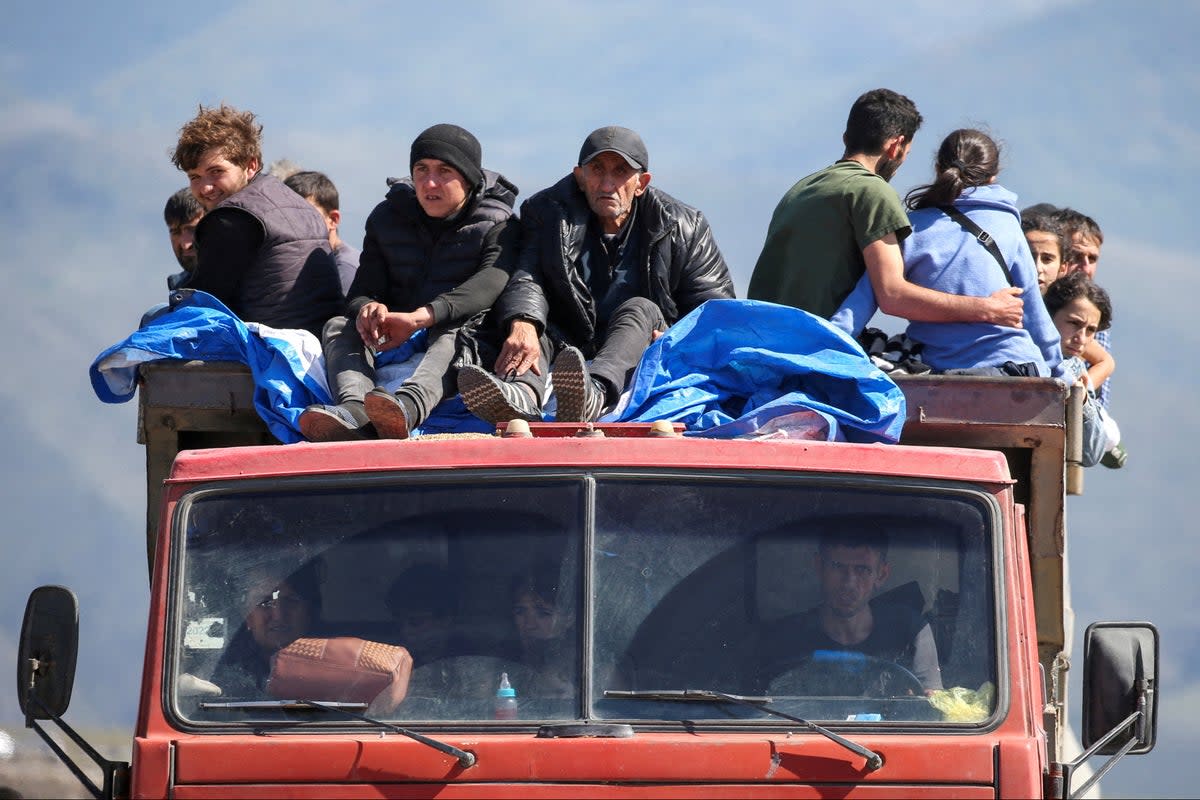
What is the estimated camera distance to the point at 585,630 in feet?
12.7

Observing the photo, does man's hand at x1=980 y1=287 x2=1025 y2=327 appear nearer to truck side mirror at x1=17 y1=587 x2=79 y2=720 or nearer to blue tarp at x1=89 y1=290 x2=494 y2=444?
blue tarp at x1=89 y1=290 x2=494 y2=444

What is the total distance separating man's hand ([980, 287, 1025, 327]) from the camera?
567 cm

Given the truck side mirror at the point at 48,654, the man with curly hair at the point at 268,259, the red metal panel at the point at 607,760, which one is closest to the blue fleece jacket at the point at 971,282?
the man with curly hair at the point at 268,259

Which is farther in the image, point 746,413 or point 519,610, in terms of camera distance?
point 746,413

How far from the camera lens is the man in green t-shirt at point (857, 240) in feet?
18.9

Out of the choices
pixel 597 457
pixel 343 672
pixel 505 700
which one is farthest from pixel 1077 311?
pixel 343 672

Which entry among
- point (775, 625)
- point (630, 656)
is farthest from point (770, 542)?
point (630, 656)

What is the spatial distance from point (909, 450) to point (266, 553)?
1611 millimetres

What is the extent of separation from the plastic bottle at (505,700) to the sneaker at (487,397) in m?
1.25

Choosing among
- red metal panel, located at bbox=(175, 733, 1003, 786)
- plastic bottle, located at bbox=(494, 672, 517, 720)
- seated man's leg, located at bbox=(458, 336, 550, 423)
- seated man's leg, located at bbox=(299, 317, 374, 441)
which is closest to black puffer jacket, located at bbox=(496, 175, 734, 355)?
seated man's leg, located at bbox=(299, 317, 374, 441)

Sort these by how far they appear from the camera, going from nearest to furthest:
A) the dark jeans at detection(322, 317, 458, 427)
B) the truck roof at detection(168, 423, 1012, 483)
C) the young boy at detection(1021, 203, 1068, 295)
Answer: the truck roof at detection(168, 423, 1012, 483), the dark jeans at detection(322, 317, 458, 427), the young boy at detection(1021, 203, 1068, 295)

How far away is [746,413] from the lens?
4.74 metres

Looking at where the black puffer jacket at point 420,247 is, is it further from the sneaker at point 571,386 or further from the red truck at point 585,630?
the red truck at point 585,630

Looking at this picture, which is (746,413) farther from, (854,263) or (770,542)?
(854,263)
